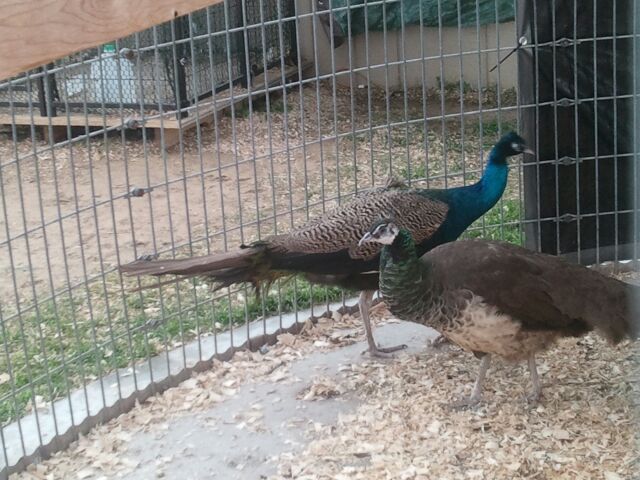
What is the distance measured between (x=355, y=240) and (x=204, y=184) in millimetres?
1046

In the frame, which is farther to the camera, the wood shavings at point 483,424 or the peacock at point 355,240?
the peacock at point 355,240

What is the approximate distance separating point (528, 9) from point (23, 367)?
→ 270cm

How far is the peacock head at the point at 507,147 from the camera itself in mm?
4219

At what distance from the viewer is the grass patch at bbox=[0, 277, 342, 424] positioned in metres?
3.82

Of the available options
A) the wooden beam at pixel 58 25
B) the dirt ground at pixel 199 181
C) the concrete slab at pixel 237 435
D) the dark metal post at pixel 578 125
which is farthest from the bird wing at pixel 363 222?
the wooden beam at pixel 58 25

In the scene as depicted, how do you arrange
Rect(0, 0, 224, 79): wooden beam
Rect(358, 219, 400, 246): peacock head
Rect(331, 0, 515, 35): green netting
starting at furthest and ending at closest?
Rect(331, 0, 515, 35): green netting, Rect(358, 219, 400, 246): peacock head, Rect(0, 0, 224, 79): wooden beam

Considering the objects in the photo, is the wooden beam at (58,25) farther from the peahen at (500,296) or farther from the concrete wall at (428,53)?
the concrete wall at (428,53)

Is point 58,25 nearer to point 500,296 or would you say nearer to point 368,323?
point 500,296

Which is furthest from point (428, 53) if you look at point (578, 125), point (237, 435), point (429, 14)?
point (237, 435)

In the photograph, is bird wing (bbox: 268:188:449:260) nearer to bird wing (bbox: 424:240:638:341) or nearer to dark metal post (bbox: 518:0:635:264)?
bird wing (bbox: 424:240:638:341)

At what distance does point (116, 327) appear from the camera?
441cm

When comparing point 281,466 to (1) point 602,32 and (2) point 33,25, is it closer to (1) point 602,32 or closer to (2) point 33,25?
(2) point 33,25

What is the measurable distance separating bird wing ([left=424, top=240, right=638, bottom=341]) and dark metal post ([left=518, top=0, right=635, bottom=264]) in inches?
44.5

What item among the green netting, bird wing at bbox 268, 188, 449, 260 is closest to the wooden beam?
bird wing at bbox 268, 188, 449, 260
